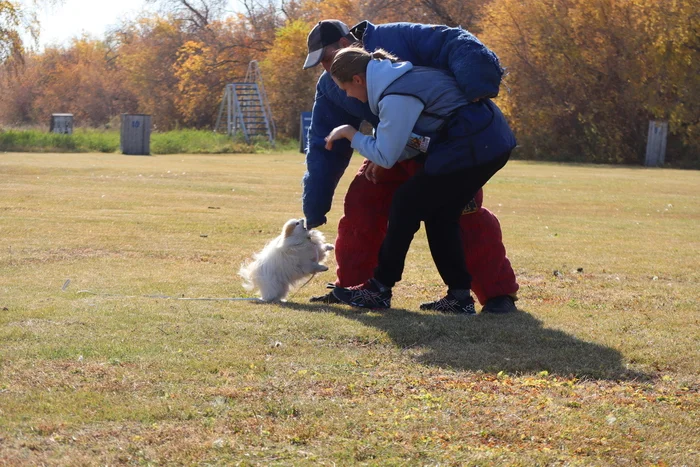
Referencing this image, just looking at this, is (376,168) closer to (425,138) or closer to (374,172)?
(374,172)

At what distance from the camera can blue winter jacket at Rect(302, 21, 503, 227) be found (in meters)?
5.60

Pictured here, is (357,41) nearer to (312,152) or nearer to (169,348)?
(312,152)

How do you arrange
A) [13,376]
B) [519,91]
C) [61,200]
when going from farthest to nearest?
1. [519,91]
2. [61,200]
3. [13,376]

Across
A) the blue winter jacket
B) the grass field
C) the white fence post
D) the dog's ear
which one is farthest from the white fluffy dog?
the white fence post

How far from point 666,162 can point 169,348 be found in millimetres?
33750

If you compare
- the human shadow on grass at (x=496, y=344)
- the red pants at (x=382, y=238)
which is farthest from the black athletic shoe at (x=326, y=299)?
the human shadow on grass at (x=496, y=344)

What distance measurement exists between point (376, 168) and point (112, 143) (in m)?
30.6

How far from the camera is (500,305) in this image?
249 inches

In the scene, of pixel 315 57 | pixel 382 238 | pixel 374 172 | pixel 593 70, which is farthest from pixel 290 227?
pixel 593 70

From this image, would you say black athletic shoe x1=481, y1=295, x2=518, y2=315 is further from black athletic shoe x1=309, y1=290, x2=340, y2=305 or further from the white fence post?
the white fence post

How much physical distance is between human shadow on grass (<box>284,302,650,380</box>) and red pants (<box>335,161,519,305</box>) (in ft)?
1.04

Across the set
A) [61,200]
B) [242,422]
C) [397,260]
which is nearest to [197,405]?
[242,422]

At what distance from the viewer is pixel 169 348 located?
5.02 m

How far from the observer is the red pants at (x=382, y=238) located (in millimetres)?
6375
